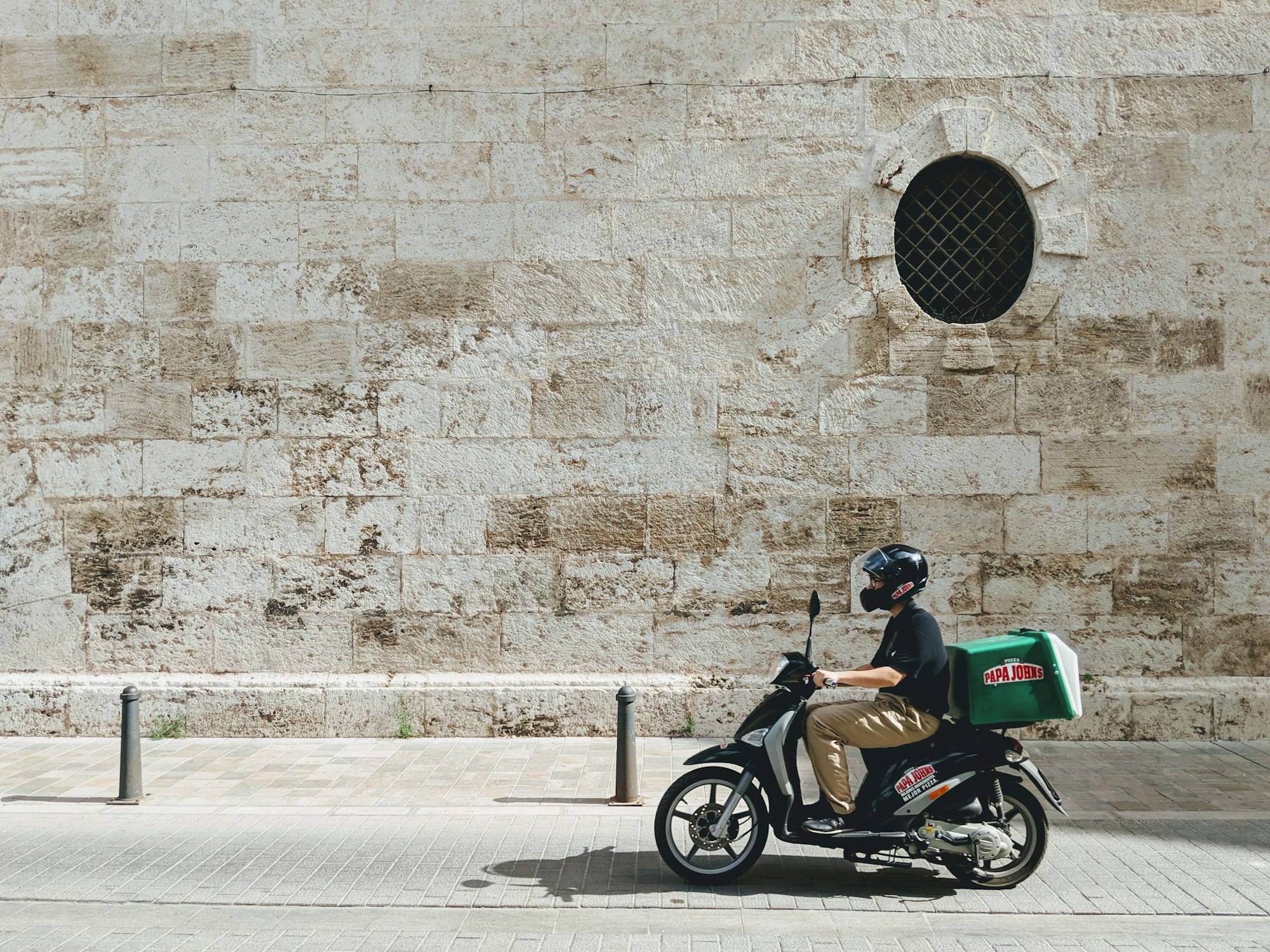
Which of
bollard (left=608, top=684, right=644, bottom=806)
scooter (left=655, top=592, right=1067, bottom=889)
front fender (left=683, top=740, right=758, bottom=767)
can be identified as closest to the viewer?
scooter (left=655, top=592, right=1067, bottom=889)

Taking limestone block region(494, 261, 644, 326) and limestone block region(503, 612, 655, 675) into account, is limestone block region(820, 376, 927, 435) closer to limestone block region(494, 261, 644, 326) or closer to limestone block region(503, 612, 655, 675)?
limestone block region(494, 261, 644, 326)

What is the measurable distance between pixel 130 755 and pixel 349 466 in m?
2.81

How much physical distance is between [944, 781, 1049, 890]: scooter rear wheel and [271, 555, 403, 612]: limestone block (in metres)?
4.95

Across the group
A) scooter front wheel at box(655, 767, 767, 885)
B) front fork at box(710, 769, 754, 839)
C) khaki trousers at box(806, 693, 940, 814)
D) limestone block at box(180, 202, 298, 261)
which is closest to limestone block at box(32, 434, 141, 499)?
limestone block at box(180, 202, 298, 261)

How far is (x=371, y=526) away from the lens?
8680mm

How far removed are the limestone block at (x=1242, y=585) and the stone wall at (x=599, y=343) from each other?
1.2 inches

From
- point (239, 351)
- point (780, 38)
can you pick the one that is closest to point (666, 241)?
point (780, 38)

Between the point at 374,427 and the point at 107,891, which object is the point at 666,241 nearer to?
the point at 374,427

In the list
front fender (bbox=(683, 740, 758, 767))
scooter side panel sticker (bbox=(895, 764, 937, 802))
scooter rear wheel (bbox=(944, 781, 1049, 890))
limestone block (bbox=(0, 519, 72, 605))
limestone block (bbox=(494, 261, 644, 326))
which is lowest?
scooter rear wheel (bbox=(944, 781, 1049, 890))

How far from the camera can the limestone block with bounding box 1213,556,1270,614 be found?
8.52 metres

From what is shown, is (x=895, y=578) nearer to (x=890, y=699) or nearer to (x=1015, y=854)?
(x=890, y=699)

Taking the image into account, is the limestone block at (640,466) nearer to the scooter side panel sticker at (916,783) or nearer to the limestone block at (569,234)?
the limestone block at (569,234)

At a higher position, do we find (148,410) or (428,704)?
(148,410)

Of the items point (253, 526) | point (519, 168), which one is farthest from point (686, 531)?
point (253, 526)
